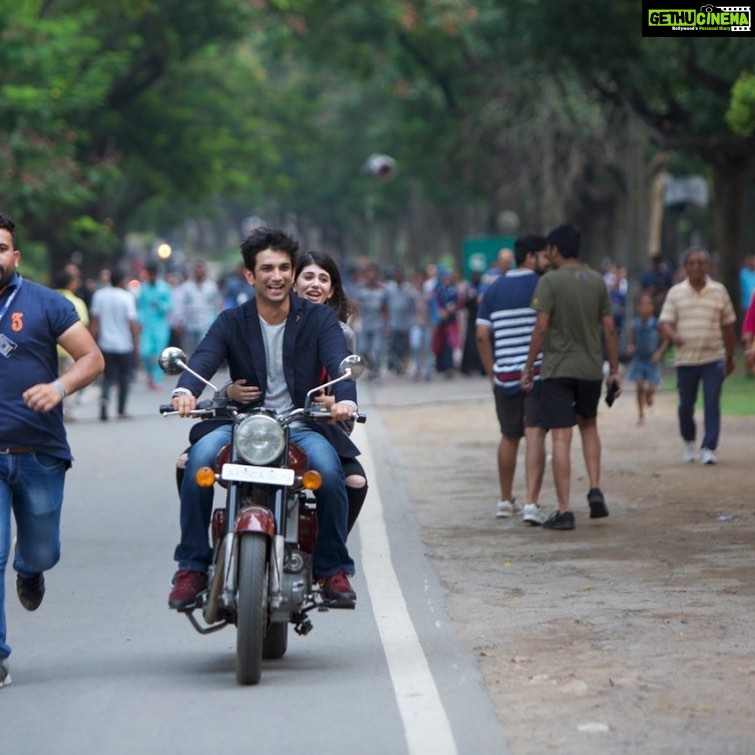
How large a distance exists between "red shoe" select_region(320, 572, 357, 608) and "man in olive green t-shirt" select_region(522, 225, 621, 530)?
436cm

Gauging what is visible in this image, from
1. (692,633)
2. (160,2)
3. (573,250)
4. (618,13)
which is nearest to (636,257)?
(618,13)

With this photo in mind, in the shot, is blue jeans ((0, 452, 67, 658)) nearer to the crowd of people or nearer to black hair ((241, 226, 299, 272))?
the crowd of people

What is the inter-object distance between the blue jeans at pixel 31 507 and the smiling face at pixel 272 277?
3.36 feet

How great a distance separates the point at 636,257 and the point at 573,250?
62.5 feet

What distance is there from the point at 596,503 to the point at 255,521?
17.9 feet

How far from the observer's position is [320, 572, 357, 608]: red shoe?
7.36m

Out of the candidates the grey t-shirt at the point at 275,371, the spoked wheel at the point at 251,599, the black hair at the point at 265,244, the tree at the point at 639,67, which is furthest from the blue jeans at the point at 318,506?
the tree at the point at 639,67

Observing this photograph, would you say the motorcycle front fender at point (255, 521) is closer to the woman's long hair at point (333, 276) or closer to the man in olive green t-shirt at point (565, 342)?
the woman's long hair at point (333, 276)

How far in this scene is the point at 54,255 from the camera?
139 feet

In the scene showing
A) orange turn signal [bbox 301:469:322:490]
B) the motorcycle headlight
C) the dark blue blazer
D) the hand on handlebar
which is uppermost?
the dark blue blazer

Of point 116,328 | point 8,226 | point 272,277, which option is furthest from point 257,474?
point 116,328

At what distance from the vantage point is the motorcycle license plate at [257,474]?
271 inches

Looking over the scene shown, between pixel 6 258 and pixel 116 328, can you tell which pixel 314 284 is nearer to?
pixel 6 258

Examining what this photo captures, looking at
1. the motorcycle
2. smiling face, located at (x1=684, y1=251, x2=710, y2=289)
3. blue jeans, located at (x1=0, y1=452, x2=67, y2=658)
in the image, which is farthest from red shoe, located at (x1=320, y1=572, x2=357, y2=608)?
smiling face, located at (x1=684, y1=251, x2=710, y2=289)
